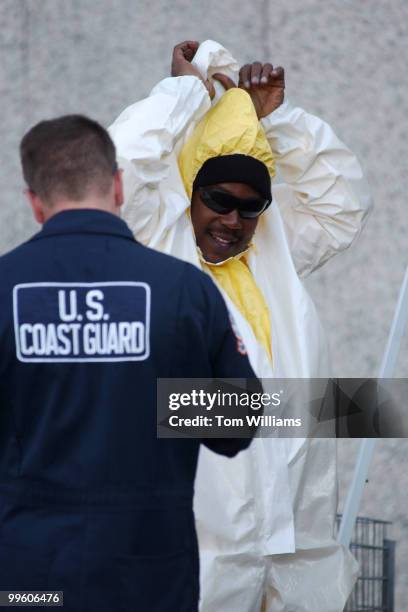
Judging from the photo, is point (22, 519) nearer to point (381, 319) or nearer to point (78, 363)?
point (78, 363)

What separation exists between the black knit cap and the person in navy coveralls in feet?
3.85

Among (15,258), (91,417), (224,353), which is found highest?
(15,258)

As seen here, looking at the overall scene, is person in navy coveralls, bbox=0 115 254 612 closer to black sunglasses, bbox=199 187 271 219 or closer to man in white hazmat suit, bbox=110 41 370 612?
man in white hazmat suit, bbox=110 41 370 612

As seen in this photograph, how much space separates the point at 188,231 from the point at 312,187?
0.47 meters

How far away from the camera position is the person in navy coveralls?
2.10 m

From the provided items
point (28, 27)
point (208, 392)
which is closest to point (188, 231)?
point (208, 392)

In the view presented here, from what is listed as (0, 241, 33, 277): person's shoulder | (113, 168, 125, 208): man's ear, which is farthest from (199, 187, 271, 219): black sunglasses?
(0, 241, 33, 277): person's shoulder

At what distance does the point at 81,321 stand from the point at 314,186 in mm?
1651

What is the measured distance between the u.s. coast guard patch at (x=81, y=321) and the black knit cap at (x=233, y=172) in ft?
4.11

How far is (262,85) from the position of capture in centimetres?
356

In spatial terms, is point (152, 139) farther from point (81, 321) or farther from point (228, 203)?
point (81, 321)

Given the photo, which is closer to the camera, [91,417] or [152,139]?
[91,417]

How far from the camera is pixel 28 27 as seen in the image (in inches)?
193

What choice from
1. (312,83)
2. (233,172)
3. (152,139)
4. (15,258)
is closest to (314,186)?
(233,172)
